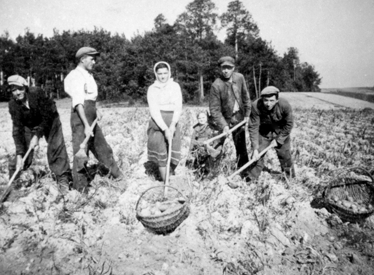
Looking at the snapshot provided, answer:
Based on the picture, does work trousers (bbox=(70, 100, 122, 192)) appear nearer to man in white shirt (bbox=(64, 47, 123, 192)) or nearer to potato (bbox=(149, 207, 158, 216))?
man in white shirt (bbox=(64, 47, 123, 192))

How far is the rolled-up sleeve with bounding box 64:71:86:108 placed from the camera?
10.0ft

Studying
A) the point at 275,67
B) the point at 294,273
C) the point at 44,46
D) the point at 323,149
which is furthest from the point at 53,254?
the point at 44,46

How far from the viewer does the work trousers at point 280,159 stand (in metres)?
3.61

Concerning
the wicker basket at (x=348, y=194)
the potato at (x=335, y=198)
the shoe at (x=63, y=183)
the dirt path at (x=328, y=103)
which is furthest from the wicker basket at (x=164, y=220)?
the dirt path at (x=328, y=103)

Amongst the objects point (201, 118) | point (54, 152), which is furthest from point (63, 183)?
point (201, 118)

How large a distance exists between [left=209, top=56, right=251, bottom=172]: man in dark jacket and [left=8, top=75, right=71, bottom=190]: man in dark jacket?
209 cm

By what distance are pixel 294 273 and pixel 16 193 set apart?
3319 millimetres

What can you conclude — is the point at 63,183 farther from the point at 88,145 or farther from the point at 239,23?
the point at 239,23

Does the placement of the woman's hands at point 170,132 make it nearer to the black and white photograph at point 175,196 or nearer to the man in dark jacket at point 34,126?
the black and white photograph at point 175,196

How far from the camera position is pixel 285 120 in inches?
139

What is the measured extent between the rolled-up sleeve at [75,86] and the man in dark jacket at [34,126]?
1.26 ft

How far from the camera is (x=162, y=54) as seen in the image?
2066cm

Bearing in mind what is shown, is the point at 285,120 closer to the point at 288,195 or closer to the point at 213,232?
the point at 288,195

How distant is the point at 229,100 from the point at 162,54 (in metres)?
18.2
